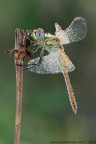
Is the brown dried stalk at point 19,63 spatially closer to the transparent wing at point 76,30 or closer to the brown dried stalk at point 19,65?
the brown dried stalk at point 19,65

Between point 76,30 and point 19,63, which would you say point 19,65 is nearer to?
point 19,63

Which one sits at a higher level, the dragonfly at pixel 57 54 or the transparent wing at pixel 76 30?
the transparent wing at pixel 76 30

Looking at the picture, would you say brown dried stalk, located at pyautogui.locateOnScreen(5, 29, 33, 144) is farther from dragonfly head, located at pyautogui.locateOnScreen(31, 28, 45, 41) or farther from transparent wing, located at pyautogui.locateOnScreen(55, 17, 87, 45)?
transparent wing, located at pyautogui.locateOnScreen(55, 17, 87, 45)

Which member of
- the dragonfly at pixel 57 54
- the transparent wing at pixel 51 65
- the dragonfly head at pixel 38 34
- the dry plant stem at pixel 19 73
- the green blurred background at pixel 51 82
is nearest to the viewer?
the dry plant stem at pixel 19 73

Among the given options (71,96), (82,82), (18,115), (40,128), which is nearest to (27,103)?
(40,128)

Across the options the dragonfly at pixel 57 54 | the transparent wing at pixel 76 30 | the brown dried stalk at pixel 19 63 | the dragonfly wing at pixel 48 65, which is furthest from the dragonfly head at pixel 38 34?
the transparent wing at pixel 76 30

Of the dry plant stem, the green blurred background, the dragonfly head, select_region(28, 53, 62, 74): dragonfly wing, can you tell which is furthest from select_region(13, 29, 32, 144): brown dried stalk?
the green blurred background
